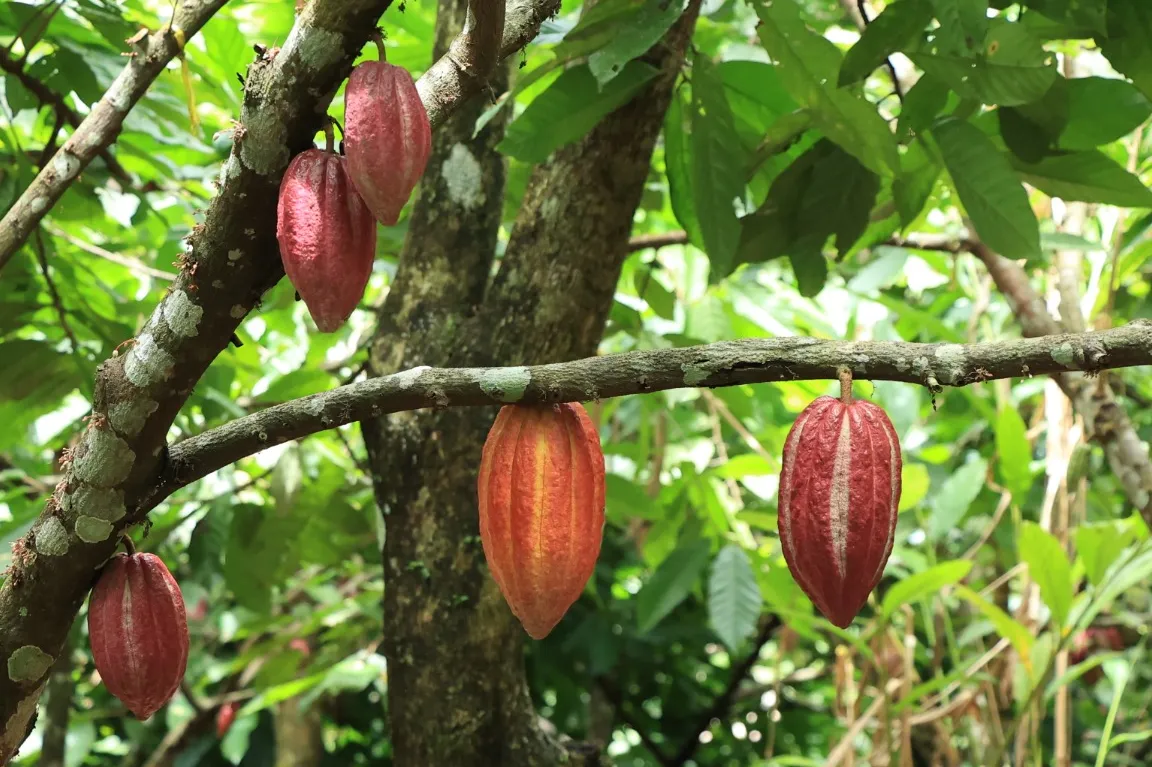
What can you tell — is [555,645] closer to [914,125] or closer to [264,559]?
[264,559]

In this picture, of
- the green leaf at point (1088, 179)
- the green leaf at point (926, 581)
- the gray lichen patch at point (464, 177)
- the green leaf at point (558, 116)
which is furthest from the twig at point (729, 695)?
the green leaf at point (558, 116)

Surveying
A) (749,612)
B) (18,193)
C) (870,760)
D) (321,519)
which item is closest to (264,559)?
(321,519)

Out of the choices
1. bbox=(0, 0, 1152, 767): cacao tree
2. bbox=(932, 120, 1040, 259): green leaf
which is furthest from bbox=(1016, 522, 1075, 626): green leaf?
bbox=(932, 120, 1040, 259): green leaf

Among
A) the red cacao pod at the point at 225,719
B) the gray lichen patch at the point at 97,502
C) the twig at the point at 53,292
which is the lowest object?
the red cacao pod at the point at 225,719

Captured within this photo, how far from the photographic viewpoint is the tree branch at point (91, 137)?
106cm

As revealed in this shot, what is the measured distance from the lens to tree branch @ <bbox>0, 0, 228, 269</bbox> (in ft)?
3.48

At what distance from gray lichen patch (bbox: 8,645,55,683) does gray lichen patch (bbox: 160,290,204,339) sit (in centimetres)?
32

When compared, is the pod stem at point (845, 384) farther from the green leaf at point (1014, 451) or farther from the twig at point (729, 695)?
the twig at point (729, 695)

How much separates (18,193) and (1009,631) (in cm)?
186

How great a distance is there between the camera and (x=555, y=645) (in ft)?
9.30

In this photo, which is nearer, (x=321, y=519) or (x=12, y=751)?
(x=12, y=751)

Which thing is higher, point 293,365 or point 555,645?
point 293,365

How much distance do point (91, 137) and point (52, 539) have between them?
42 centimetres

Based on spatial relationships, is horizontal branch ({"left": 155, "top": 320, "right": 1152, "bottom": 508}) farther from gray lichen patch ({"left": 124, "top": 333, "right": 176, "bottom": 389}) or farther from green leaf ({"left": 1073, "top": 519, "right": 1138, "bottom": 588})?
green leaf ({"left": 1073, "top": 519, "right": 1138, "bottom": 588})
